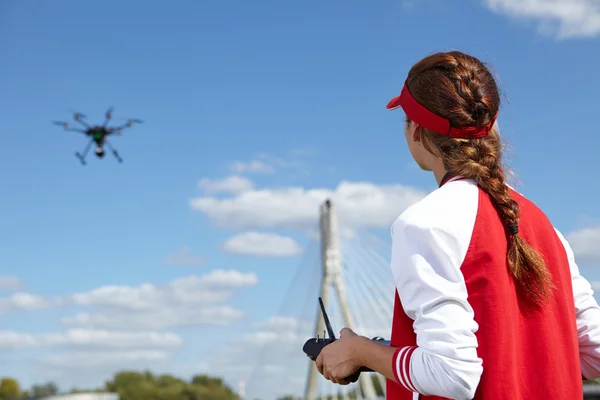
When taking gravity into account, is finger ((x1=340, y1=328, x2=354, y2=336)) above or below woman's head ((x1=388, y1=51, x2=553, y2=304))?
below

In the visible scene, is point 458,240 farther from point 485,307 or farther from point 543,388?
point 543,388

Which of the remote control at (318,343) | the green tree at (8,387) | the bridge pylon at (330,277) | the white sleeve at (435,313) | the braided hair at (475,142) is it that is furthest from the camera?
the green tree at (8,387)

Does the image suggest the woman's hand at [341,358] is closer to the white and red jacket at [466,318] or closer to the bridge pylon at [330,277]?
the white and red jacket at [466,318]

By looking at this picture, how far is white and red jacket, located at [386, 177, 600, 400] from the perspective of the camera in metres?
1.33

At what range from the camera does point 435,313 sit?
133cm

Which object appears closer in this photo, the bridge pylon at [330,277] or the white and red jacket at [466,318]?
the white and red jacket at [466,318]

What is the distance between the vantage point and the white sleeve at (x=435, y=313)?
1.32 metres

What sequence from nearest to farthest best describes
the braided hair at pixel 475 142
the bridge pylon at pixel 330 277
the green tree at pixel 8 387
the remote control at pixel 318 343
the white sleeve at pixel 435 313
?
the white sleeve at pixel 435 313
the braided hair at pixel 475 142
the remote control at pixel 318 343
the bridge pylon at pixel 330 277
the green tree at pixel 8 387

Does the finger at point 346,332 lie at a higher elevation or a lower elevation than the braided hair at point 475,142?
lower

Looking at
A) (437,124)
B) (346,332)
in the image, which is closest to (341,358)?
(346,332)

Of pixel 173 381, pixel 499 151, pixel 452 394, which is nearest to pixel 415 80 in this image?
pixel 499 151

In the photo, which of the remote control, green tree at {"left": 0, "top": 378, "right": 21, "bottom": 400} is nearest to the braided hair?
the remote control

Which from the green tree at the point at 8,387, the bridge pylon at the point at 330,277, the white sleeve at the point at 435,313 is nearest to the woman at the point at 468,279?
the white sleeve at the point at 435,313

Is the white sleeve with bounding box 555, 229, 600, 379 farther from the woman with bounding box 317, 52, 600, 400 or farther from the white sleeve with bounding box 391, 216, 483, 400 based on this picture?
the white sleeve with bounding box 391, 216, 483, 400
